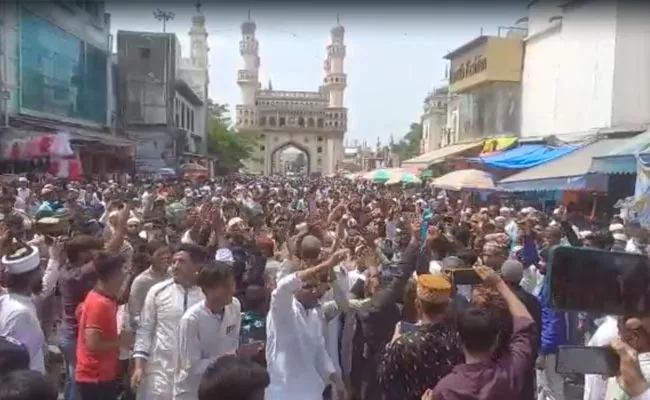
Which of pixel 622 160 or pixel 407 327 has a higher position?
pixel 622 160

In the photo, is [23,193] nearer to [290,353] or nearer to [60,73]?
[290,353]

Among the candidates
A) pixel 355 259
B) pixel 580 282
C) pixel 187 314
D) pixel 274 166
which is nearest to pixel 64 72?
pixel 355 259

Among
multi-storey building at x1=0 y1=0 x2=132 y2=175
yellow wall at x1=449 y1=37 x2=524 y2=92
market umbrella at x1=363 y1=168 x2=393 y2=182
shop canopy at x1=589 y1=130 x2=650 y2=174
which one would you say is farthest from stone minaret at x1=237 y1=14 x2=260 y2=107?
shop canopy at x1=589 y1=130 x2=650 y2=174

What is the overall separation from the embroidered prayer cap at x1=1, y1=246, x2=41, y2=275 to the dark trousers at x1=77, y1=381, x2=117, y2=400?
0.75 meters

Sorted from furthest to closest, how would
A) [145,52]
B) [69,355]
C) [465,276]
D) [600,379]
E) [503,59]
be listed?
[145,52] < [503,59] < [69,355] < [600,379] < [465,276]

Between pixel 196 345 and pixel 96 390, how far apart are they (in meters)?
0.88

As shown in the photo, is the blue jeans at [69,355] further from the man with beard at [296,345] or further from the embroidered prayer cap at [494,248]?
the embroidered prayer cap at [494,248]

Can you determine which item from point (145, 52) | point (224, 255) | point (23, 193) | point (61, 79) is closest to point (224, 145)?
point (145, 52)

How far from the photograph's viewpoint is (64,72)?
101 ft

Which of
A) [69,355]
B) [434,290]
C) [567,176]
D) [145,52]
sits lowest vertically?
[69,355]

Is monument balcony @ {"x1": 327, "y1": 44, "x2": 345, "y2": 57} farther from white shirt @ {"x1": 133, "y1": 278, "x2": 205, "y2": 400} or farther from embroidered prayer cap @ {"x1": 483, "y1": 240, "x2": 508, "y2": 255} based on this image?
white shirt @ {"x1": 133, "y1": 278, "x2": 205, "y2": 400}

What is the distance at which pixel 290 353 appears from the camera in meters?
4.46

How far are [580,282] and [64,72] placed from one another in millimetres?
30177

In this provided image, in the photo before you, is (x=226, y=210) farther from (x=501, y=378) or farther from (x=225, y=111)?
(x=225, y=111)
